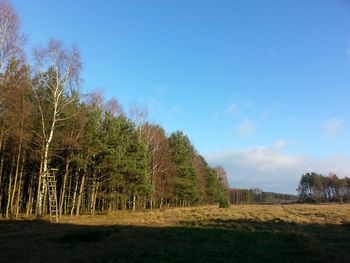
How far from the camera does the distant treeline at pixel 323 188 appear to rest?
513 ft

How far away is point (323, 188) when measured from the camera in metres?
163

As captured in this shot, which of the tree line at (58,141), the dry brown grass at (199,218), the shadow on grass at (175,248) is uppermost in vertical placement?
the tree line at (58,141)

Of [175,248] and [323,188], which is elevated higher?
[323,188]

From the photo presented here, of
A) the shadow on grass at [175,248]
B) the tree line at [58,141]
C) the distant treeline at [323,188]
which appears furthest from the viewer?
the distant treeline at [323,188]

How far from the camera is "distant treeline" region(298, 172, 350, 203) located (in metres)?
156

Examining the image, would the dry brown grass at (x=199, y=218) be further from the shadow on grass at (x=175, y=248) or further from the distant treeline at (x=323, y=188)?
the distant treeline at (x=323, y=188)

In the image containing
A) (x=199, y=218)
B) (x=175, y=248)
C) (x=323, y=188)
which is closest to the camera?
(x=175, y=248)

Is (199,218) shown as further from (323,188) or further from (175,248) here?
(323,188)

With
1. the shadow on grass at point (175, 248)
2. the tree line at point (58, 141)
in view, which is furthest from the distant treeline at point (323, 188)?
the shadow on grass at point (175, 248)

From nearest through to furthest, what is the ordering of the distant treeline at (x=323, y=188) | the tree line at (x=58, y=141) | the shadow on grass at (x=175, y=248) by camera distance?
the shadow on grass at (x=175, y=248)
the tree line at (x=58, y=141)
the distant treeline at (x=323, y=188)

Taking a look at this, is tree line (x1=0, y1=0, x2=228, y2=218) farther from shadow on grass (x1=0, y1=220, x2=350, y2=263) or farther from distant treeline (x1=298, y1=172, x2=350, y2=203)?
distant treeline (x1=298, y1=172, x2=350, y2=203)

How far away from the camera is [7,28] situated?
24.8m

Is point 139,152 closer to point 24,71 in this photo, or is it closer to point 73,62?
point 73,62

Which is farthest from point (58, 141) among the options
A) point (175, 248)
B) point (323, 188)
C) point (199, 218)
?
point (323, 188)
